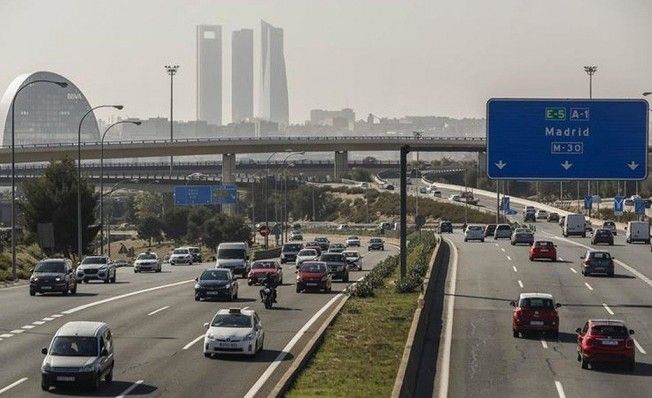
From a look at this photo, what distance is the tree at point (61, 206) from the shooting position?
9725cm

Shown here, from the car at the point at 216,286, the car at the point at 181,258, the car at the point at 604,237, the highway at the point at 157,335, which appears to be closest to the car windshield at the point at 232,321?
the highway at the point at 157,335

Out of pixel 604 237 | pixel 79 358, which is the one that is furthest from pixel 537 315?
pixel 604 237

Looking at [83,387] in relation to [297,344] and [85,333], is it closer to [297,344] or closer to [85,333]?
[85,333]

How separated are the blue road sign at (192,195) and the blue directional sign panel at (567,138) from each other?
274 ft

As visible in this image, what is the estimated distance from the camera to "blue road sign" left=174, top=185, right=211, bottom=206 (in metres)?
139

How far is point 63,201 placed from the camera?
9775cm

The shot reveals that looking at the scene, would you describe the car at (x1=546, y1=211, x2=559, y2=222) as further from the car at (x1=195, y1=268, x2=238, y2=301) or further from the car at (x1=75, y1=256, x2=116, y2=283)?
the car at (x1=195, y1=268, x2=238, y2=301)

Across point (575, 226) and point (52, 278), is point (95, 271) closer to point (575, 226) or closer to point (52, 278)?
point (52, 278)

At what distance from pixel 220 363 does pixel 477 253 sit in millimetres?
56435

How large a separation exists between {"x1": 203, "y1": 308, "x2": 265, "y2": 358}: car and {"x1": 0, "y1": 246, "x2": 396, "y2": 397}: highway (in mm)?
310

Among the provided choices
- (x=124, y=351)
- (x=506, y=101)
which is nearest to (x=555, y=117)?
(x=506, y=101)

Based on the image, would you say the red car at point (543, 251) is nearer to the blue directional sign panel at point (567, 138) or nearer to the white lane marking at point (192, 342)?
the blue directional sign panel at point (567, 138)

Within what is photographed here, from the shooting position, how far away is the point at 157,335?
135 ft

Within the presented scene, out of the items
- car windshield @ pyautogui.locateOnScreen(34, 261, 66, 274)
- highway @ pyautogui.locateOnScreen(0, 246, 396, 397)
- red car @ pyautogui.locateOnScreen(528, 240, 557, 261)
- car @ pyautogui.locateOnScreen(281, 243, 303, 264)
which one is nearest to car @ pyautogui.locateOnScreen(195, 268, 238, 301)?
highway @ pyautogui.locateOnScreen(0, 246, 396, 397)
